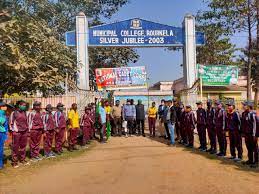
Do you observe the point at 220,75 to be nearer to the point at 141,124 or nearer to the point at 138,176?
the point at 141,124

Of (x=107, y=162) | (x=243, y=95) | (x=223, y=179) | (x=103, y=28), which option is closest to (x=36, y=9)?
(x=103, y=28)

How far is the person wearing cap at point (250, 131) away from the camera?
12.0m

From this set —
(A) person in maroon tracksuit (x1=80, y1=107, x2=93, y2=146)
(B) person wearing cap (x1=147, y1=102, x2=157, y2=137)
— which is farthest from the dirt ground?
(B) person wearing cap (x1=147, y1=102, x2=157, y2=137)

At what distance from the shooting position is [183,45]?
23.0 metres

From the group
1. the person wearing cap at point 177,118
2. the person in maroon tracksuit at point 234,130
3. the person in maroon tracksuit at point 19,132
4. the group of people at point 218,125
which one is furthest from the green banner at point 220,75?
the person in maroon tracksuit at point 19,132

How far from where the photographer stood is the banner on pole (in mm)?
25438

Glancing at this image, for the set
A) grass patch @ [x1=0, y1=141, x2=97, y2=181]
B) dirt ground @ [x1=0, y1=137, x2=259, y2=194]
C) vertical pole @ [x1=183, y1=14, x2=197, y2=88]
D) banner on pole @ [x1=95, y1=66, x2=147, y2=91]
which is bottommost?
grass patch @ [x1=0, y1=141, x2=97, y2=181]

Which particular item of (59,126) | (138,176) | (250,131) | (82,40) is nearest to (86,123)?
(59,126)

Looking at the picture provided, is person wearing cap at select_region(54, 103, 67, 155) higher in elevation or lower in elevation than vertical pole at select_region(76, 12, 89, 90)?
lower

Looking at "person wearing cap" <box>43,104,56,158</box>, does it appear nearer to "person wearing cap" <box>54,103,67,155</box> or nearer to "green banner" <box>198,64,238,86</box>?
"person wearing cap" <box>54,103,67,155</box>

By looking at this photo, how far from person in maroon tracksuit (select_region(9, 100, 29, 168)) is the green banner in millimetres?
20814

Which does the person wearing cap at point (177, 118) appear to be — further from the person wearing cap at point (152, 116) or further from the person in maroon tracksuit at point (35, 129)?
the person in maroon tracksuit at point (35, 129)

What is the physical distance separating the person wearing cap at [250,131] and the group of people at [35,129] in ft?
19.3

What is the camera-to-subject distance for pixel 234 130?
1316cm
